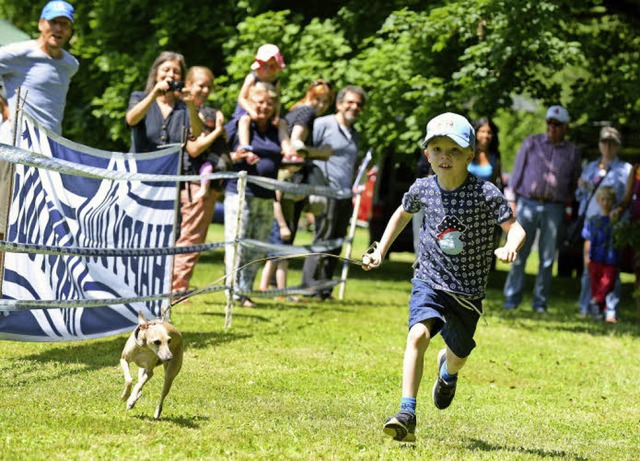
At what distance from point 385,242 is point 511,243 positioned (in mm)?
720

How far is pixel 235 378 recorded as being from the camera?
7.63 metres

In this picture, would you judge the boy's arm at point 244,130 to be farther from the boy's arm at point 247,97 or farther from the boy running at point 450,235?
the boy running at point 450,235

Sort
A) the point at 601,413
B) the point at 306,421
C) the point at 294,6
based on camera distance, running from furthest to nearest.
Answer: the point at 294,6, the point at 601,413, the point at 306,421

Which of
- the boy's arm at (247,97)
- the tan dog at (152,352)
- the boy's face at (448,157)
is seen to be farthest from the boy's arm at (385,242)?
the boy's arm at (247,97)

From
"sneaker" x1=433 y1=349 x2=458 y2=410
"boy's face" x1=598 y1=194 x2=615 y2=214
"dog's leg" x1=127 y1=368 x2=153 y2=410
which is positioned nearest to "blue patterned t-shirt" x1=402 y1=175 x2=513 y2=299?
"sneaker" x1=433 y1=349 x2=458 y2=410

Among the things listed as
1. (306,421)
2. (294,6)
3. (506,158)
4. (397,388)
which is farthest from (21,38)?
(506,158)

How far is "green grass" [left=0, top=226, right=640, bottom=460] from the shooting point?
552cm

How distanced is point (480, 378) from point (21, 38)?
930 cm

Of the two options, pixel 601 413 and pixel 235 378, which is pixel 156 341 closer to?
pixel 235 378

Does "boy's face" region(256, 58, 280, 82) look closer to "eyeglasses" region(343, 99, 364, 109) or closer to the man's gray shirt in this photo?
the man's gray shirt

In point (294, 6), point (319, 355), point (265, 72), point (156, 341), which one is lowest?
point (319, 355)

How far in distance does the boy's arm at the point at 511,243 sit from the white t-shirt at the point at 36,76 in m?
4.70

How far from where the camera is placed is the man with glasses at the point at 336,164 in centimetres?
1249

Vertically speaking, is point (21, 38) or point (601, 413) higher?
point (21, 38)
